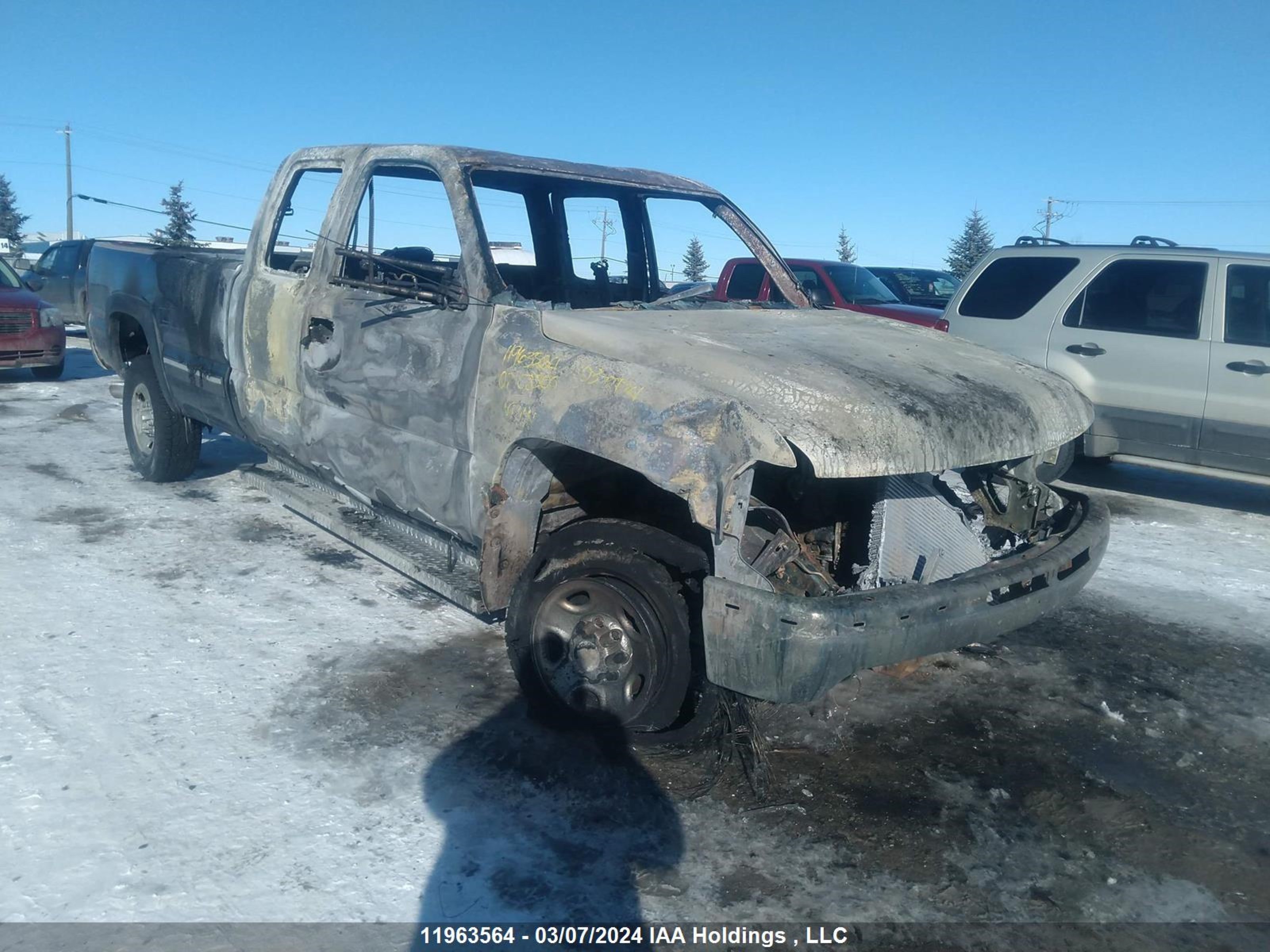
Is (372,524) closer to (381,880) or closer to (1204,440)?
(381,880)

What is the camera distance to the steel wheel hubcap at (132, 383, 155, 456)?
6.81 meters

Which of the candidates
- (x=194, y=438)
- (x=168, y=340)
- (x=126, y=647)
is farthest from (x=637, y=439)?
(x=194, y=438)

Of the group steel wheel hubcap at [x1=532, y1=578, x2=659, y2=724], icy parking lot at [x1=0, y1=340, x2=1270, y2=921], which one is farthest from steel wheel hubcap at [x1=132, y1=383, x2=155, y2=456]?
steel wheel hubcap at [x1=532, y1=578, x2=659, y2=724]

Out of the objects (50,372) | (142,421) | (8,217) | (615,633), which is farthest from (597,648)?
(8,217)

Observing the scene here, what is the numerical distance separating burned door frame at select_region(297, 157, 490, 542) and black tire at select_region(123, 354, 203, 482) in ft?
7.61

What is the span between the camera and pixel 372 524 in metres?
4.79

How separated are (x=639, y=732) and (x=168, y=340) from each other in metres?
4.25

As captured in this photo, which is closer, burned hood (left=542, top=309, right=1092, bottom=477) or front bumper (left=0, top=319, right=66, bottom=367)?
burned hood (left=542, top=309, right=1092, bottom=477)

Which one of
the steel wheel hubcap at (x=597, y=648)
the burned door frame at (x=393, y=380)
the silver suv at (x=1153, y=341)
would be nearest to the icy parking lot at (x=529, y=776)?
the steel wheel hubcap at (x=597, y=648)

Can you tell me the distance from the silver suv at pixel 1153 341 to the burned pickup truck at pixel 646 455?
11.7 ft

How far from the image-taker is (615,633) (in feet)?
11.3

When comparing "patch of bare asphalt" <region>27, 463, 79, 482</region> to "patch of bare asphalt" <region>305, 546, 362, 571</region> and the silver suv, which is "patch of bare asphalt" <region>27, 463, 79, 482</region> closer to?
"patch of bare asphalt" <region>305, 546, 362, 571</region>

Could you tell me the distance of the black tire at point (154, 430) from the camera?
6574 mm

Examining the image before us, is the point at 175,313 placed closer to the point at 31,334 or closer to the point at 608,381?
the point at 608,381
